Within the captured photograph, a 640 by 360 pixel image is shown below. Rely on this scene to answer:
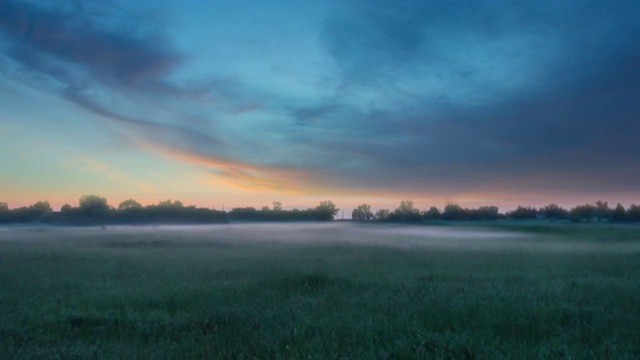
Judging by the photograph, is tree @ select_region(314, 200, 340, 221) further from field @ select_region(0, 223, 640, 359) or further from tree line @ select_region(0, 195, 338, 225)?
field @ select_region(0, 223, 640, 359)

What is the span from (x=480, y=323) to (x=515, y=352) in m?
2.02

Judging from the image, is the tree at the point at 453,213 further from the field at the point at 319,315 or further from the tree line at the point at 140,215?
the field at the point at 319,315


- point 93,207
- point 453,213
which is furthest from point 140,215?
point 453,213

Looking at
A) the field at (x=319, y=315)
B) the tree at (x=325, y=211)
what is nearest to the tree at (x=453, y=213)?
the tree at (x=325, y=211)

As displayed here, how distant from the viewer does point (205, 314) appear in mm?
10586

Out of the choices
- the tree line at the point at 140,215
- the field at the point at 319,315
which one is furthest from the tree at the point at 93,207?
the field at the point at 319,315

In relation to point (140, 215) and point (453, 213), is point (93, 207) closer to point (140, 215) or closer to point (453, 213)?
point (140, 215)

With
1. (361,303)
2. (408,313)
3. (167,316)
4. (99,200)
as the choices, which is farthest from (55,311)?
(99,200)

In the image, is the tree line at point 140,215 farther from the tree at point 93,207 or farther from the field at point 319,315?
the field at point 319,315

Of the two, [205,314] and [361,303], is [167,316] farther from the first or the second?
[361,303]

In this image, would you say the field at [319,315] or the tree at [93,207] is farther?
the tree at [93,207]

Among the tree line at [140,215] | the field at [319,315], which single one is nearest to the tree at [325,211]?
the tree line at [140,215]

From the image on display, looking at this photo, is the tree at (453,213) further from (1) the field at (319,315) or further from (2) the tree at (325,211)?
(1) the field at (319,315)

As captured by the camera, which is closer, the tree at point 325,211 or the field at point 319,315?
the field at point 319,315
